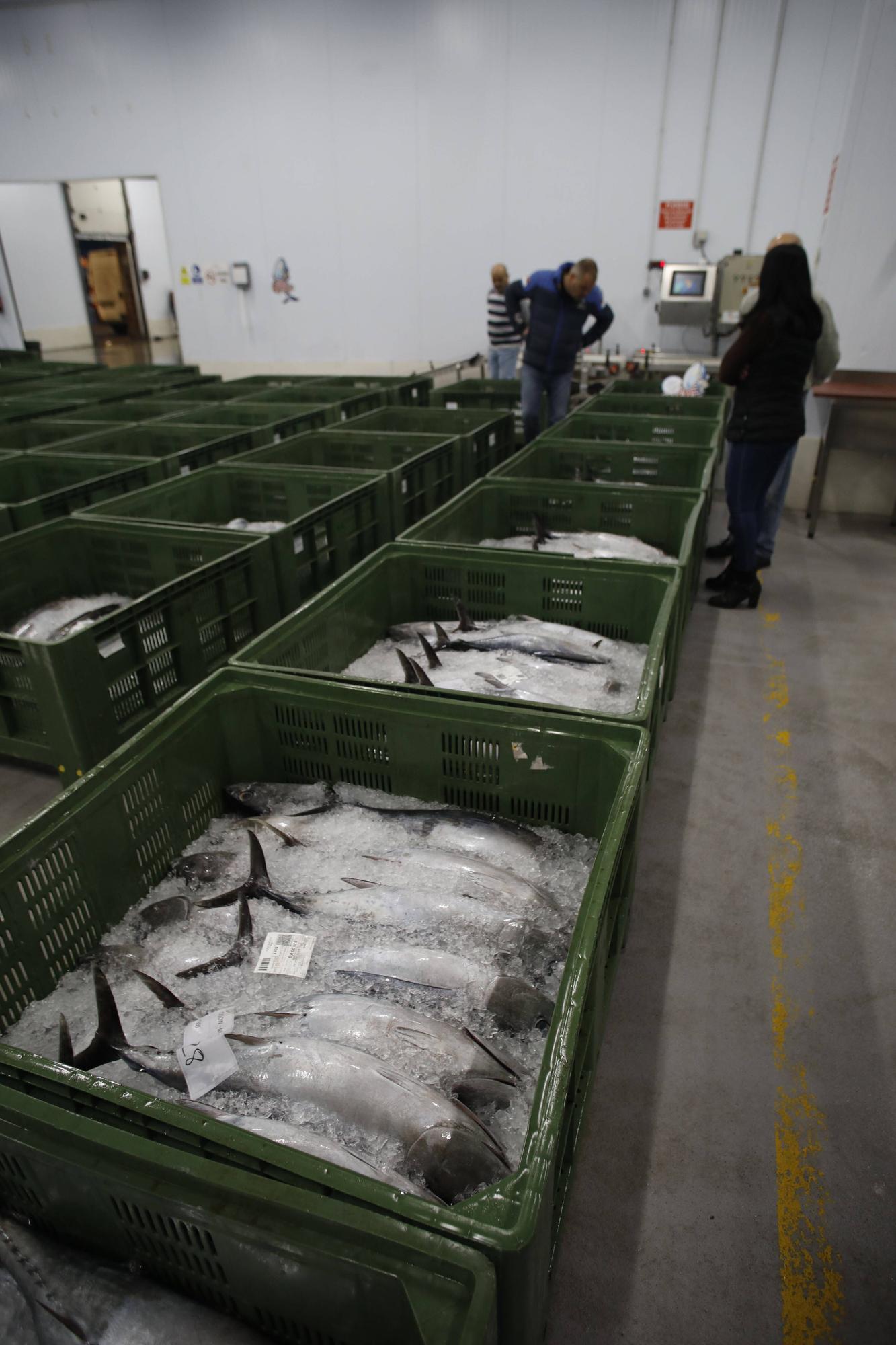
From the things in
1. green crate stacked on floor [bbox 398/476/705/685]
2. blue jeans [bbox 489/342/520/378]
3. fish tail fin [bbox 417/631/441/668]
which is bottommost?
fish tail fin [bbox 417/631/441/668]

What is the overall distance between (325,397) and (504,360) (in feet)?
7.51

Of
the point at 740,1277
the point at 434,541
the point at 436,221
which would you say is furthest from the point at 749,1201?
the point at 436,221

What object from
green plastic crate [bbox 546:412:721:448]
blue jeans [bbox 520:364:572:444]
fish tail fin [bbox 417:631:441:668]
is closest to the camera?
fish tail fin [bbox 417:631:441:668]

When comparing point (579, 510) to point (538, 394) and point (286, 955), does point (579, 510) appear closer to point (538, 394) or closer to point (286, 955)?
point (538, 394)

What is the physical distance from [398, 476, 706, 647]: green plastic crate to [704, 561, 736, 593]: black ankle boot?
0.81 meters

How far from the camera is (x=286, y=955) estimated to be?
1.62 meters

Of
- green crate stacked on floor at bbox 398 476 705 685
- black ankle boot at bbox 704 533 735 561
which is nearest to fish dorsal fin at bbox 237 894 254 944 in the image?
green crate stacked on floor at bbox 398 476 705 685

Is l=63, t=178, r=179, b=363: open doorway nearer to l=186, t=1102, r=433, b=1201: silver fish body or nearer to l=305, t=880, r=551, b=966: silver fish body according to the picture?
l=305, t=880, r=551, b=966: silver fish body

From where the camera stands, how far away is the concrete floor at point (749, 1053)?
4.94ft

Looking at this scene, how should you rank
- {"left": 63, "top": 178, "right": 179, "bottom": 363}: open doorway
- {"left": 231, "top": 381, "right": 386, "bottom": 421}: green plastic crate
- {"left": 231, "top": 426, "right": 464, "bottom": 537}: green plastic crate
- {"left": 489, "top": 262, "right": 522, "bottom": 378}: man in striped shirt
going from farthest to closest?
{"left": 63, "top": 178, "right": 179, "bottom": 363}: open doorway < {"left": 489, "top": 262, "right": 522, "bottom": 378}: man in striped shirt < {"left": 231, "top": 381, "right": 386, "bottom": 421}: green plastic crate < {"left": 231, "top": 426, "right": 464, "bottom": 537}: green plastic crate

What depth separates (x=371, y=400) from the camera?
613cm

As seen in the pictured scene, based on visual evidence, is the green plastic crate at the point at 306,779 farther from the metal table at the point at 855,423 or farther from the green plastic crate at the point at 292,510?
the metal table at the point at 855,423

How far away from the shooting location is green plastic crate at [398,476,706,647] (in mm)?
3629

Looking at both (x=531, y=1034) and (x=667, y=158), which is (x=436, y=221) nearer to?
(x=667, y=158)
